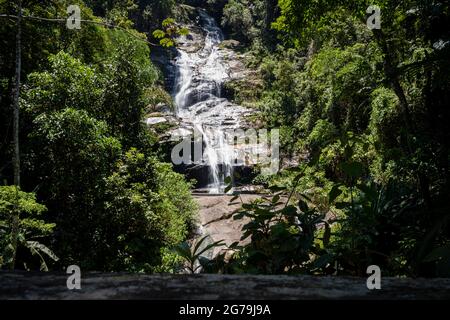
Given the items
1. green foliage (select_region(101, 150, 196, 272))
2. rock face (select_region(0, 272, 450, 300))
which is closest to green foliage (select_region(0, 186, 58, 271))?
green foliage (select_region(101, 150, 196, 272))

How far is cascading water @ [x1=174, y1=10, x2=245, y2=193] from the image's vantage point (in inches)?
796

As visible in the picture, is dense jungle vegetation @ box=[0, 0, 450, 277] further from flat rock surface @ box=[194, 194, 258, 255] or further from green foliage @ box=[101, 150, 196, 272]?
flat rock surface @ box=[194, 194, 258, 255]

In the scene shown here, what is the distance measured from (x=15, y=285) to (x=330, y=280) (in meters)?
0.93

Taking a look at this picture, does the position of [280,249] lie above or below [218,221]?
above

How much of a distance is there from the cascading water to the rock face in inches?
671

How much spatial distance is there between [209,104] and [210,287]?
25.4m

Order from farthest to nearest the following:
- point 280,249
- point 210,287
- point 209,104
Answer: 1. point 209,104
2. point 280,249
3. point 210,287

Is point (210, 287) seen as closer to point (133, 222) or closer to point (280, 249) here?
point (280, 249)

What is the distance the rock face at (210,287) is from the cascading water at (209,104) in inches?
671

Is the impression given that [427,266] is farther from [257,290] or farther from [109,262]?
[109,262]

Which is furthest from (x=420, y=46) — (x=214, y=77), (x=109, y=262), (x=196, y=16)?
(x=196, y=16)

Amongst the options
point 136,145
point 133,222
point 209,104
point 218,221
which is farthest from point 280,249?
point 209,104

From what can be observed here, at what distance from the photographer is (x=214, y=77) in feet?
94.0

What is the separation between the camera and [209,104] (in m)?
26.1
